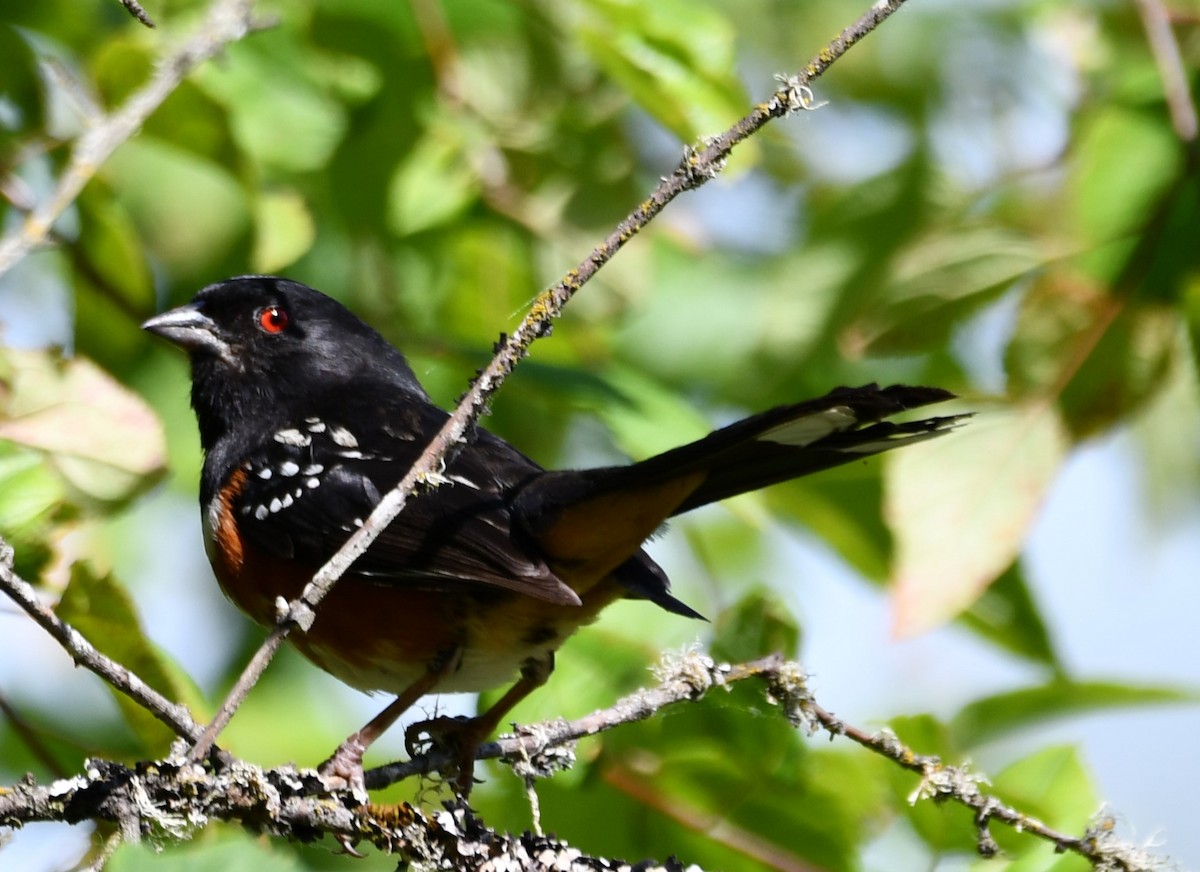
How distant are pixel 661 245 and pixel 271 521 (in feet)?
5.37

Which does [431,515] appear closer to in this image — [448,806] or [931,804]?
[448,806]

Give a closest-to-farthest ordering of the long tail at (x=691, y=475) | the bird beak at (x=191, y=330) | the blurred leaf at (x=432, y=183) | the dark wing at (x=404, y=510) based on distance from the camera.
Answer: the long tail at (x=691, y=475), the dark wing at (x=404, y=510), the bird beak at (x=191, y=330), the blurred leaf at (x=432, y=183)

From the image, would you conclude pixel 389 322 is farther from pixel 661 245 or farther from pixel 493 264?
pixel 661 245

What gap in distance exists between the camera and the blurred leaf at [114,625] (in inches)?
75.1

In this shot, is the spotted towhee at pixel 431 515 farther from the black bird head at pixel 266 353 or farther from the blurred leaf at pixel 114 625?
the blurred leaf at pixel 114 625

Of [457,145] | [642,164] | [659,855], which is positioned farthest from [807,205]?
[659,855]

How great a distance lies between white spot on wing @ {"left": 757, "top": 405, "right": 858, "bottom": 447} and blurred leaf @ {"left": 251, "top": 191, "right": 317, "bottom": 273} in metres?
1.20

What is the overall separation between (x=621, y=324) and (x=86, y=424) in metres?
1.44

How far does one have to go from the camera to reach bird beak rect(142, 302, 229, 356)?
277cm

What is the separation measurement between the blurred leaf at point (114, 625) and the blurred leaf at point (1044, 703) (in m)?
1.18

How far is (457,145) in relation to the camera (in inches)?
116

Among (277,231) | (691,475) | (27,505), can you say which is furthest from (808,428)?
(277,231)

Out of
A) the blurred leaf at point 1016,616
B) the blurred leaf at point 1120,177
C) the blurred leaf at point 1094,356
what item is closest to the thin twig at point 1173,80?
the blurred leaf at point 1120,177

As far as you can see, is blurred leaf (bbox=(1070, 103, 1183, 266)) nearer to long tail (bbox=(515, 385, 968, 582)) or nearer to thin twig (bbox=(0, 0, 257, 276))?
long tail (bbox=(515, 385, 968, 582))
